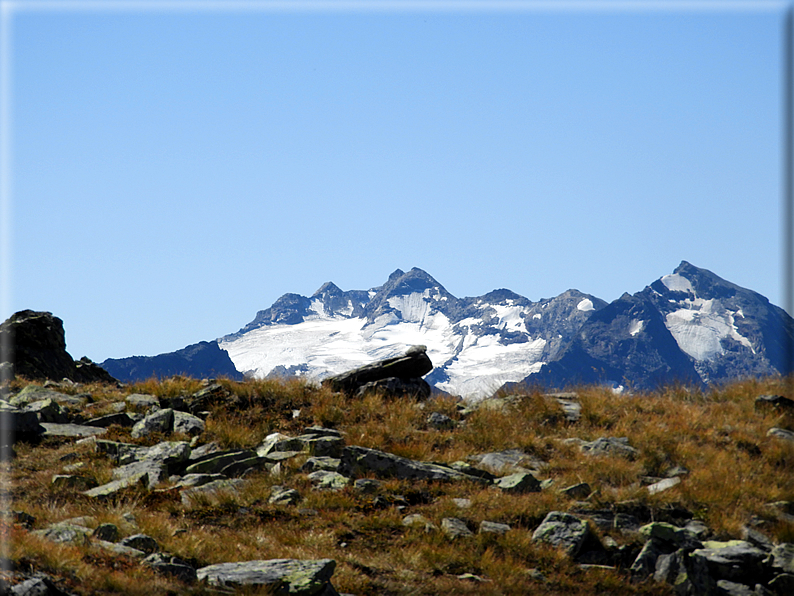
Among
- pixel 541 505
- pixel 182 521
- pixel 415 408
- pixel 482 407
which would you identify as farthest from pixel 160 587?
pixel 482 407

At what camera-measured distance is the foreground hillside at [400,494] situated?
8.26 meters

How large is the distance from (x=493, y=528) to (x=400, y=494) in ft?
6.10

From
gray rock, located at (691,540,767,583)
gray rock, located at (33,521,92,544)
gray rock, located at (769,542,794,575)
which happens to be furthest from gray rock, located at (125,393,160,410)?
gray rock, located at (769,542,794,575)

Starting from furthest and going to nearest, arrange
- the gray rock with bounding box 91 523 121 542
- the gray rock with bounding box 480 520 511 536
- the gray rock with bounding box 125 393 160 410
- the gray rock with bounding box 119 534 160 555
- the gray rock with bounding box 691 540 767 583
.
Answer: the gray rock with bounding box 125 393 160 410, the gray rock with bounding box 480 520 511 536, the gray rock with bounding box 691 540 767 583, the gray rock with bounding box 91 523 121 542, the gray rock with bounding box 119 534 160 555

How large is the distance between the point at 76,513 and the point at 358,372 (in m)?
9.42

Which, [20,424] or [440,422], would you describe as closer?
[20,424]

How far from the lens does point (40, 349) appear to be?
2273 cm

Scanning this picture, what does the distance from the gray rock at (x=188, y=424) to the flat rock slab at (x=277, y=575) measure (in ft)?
21.9

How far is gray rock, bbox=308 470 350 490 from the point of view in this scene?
1114 centimetres

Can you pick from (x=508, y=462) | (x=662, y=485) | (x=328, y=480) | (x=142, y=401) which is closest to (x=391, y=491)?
(x=328, y=480)

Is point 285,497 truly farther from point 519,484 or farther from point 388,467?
point 519,484

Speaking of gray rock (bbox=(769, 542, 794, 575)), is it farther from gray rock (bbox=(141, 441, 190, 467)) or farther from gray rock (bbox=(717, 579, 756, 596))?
gray rock (bbox=(141, 441, 190, 467))

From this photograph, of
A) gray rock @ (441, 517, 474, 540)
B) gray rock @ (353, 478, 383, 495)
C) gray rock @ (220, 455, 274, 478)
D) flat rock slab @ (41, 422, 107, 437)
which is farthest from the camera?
flat rock slab @ (41, 422, 107, 437)

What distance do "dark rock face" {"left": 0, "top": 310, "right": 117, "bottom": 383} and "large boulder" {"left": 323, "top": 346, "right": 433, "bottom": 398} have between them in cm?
975
